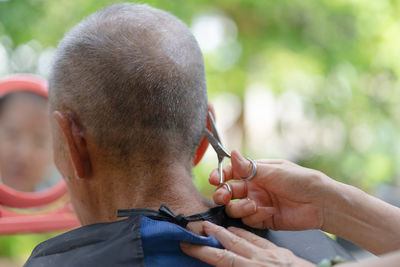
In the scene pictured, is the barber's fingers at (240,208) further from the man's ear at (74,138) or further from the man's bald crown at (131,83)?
Result: the man's ear at (74,138)

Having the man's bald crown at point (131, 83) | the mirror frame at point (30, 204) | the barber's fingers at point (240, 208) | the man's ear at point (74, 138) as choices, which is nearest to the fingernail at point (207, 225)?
the barber's fingers at point (240, 208)

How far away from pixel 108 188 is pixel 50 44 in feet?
10.7

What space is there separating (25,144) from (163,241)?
40.2 inches

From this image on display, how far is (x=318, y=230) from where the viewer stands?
1.53 m

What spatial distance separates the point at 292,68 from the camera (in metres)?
5.49

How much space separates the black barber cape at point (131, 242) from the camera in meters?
1.14

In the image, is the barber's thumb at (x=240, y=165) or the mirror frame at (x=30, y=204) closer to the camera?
the barber's thumb at (x=240, y=165)

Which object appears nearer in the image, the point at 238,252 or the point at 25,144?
the point at 238,252

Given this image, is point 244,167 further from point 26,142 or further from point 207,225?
point 26,142

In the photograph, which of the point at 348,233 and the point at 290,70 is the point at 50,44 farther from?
the point at 348,233

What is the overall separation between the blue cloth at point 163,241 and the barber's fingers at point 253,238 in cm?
12

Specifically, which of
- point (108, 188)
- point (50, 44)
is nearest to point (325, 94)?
point (50, 44)

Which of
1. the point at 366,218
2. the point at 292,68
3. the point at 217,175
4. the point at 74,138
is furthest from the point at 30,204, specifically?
the point at 292,68

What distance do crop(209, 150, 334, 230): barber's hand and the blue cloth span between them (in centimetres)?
21
